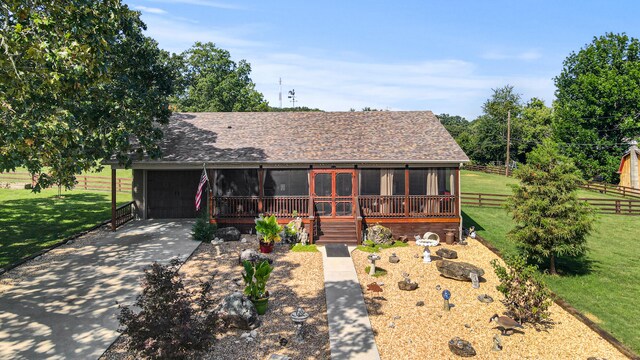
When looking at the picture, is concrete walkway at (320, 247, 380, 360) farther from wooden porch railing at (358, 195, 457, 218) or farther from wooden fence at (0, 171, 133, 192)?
wooden fence at (0, 171, 133, 192)

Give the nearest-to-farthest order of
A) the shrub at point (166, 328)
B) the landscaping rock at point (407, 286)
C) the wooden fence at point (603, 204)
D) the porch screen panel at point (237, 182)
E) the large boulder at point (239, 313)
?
1. the shrub at point (166, 328)
2. the large boulder at point (239, 313)
3. the landscaping rock at point (407, 286)
4. the porch screen panel at point (237, 182)
5. the wooden fence at point (603, 204)

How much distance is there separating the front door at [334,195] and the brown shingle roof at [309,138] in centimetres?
86

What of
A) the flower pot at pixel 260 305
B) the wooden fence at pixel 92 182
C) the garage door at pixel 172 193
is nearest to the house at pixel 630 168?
the garage door at pixel 172 193

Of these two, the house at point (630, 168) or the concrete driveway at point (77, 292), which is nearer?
the concrete driveway at point (77, 292)

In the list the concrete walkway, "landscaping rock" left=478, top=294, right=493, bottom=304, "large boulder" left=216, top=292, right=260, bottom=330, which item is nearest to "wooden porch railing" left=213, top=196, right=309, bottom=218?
the concrete walkway

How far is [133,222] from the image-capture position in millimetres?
19906

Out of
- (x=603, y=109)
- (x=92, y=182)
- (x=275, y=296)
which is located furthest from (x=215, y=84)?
(x=603, y=109)

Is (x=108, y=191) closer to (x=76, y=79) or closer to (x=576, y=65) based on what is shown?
(x=76, y=79)

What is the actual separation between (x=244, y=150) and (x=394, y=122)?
936 centimetres

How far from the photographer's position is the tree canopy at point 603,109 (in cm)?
3694

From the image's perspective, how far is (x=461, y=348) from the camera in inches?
320

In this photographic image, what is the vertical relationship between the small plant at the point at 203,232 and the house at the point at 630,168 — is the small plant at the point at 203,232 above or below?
below

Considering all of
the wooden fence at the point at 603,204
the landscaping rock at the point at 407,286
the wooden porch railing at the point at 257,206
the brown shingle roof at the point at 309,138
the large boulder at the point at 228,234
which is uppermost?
the brown shingle roof at the point at 309,138

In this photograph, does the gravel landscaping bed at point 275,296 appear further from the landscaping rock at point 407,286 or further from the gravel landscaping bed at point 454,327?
the landscaping rock at point 407,286
